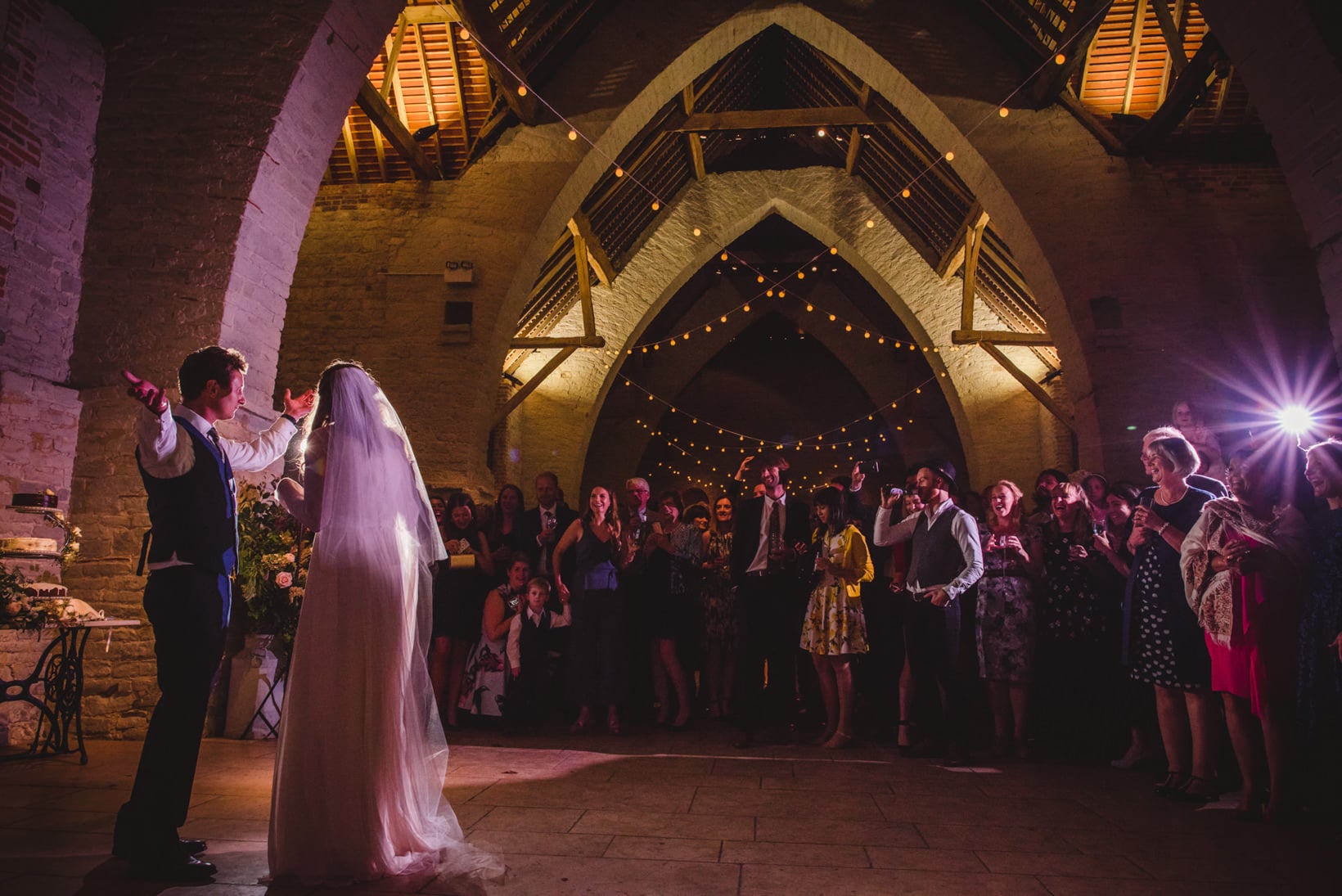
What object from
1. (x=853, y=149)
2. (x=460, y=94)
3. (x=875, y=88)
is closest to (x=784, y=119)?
(x=853, y=149)

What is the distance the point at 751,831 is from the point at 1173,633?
1.87 m

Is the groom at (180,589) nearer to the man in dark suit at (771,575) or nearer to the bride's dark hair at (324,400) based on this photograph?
the bride's dark hair at (324,400)

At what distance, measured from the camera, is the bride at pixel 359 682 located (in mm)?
2082

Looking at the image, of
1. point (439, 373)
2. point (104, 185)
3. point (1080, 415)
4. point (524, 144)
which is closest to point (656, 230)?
point (524, 144)

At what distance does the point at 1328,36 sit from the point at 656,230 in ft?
29.7

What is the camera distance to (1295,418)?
6211 millimetres

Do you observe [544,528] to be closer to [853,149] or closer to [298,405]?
[298,405]

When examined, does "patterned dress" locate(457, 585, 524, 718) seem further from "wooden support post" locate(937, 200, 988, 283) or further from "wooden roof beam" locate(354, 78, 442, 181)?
"wooden support post" locate(937, 200, 988, 283)


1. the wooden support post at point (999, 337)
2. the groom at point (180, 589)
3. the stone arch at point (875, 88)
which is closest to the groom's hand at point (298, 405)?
the groom at point (180, 589)

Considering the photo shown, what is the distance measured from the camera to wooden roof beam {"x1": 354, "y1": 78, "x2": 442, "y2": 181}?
6996 millimetres

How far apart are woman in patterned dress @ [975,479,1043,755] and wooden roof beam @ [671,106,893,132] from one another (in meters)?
6.97

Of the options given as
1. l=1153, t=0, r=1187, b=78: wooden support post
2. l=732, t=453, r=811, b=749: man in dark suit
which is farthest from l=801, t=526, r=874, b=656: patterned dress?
l=1153, t=0, r=1187, b=78: wooden support post

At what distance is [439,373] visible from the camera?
7.68 m

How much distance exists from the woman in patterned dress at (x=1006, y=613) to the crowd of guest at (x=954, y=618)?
0.04ft
